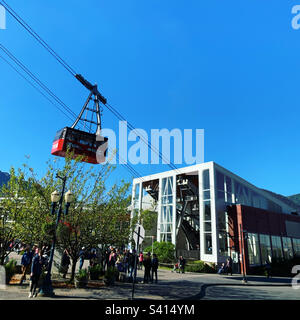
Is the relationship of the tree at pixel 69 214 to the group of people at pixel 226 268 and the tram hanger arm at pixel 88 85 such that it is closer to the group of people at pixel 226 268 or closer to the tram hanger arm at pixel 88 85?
the tram hanger arm at pixel 88 85

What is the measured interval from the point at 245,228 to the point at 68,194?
2601cm

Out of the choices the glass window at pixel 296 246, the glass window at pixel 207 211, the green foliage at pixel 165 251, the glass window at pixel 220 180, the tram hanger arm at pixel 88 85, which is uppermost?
the tram hanger arm at pixel 88 85

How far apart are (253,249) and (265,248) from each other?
3.30 metres

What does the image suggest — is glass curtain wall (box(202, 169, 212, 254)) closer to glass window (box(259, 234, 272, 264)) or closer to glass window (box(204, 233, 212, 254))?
glass window (box(204, 233, 212, 254))

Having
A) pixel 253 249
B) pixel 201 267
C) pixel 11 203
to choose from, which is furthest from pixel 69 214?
pixel 253 249

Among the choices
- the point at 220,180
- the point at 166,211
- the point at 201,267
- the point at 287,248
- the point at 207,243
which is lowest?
the point at 201,267

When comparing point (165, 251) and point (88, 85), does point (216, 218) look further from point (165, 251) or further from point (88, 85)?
point (88, 85)

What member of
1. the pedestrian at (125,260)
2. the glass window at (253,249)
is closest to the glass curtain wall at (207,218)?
the glass window at (253,249)

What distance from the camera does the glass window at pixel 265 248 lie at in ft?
106

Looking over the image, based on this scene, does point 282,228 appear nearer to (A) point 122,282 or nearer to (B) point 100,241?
(A) point 122,282

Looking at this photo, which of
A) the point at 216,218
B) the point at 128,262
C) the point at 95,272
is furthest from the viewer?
the point at 216,218

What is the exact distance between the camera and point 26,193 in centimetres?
1255

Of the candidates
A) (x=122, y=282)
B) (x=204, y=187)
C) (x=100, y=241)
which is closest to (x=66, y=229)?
(x=100, y=241)

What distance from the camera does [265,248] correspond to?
109 feet
